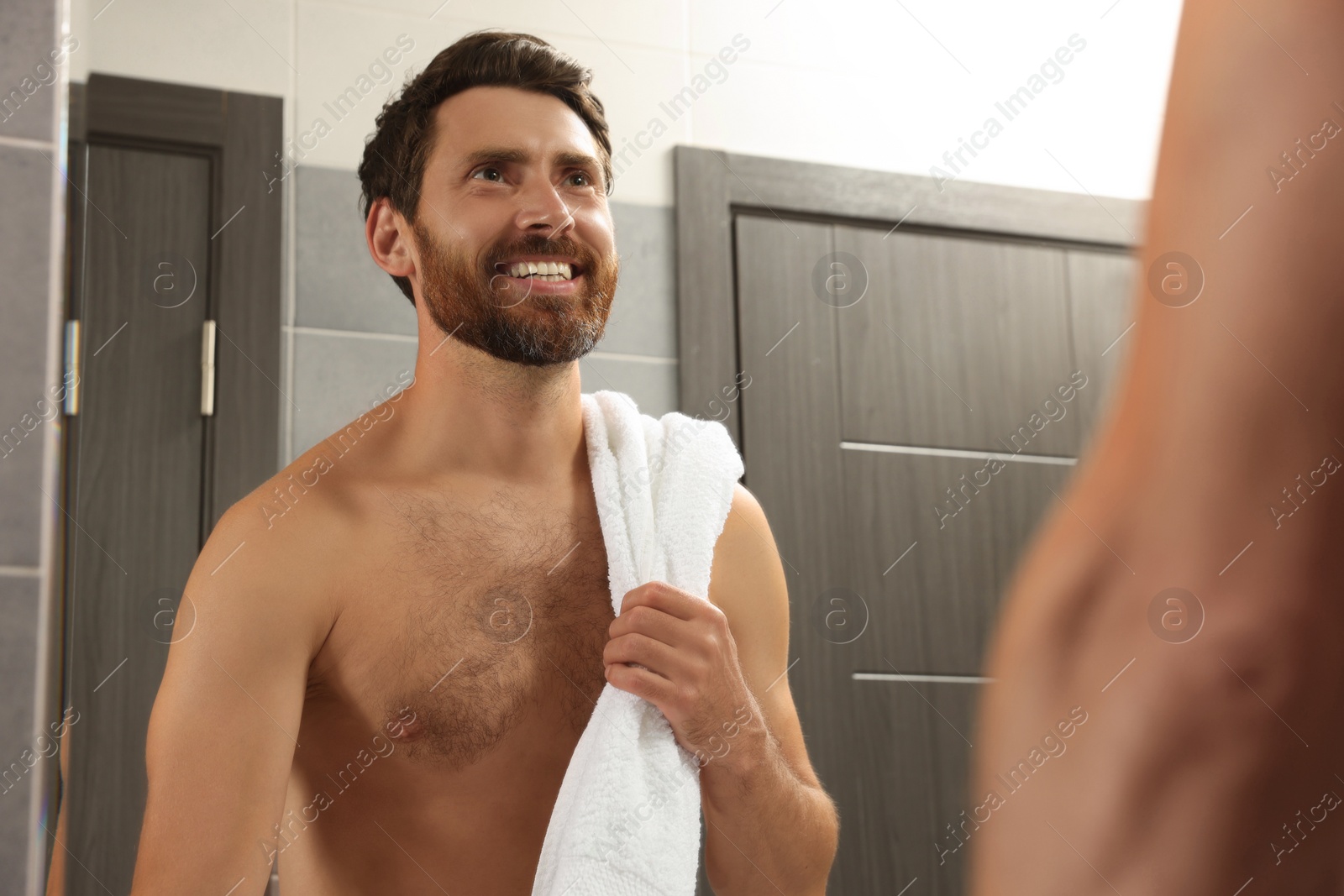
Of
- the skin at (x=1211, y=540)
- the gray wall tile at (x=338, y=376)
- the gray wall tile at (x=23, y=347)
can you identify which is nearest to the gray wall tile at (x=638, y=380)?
the gray wall tile at (x=338, y=376)

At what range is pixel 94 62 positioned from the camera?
1.09 meters

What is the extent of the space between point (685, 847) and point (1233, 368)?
2.46ft

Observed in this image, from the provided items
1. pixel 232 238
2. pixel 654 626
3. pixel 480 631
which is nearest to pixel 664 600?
pixel 654 626

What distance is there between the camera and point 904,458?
141 cm

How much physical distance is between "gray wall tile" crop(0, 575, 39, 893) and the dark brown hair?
51 cm

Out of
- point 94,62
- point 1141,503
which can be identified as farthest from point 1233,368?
point 94,62

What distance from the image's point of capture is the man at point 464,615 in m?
0.75

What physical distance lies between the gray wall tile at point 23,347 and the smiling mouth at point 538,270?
368 mm

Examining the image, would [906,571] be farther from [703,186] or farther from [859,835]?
[703,186]

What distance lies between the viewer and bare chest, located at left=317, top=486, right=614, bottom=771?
82 cm

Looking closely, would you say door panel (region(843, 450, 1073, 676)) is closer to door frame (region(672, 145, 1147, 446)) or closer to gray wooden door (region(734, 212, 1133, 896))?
gray wooden door (region(734, 212, 1133, 896))

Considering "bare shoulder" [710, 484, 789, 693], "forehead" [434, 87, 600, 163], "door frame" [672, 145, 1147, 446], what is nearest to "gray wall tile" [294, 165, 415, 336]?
"forehead" [434, 87, 600, 163]

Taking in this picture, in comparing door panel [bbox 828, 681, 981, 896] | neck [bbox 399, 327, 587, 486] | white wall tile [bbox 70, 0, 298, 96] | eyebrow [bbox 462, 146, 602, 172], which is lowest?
door panel [bbox 828, 681, 981, 896]

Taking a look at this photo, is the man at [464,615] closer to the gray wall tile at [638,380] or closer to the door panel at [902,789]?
the gray wall tile at [638,380]
